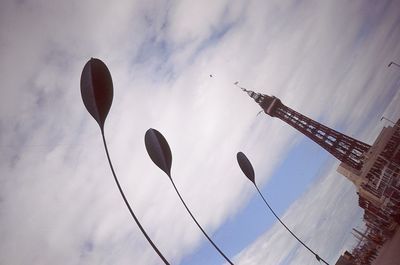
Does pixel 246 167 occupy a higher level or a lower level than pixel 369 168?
lower

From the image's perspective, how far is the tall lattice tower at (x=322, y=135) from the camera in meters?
31.3

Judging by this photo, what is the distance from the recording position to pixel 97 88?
464cm

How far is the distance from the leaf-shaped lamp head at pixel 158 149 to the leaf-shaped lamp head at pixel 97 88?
7.73ft

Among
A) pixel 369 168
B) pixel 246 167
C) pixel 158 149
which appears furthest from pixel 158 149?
pixel 369 168

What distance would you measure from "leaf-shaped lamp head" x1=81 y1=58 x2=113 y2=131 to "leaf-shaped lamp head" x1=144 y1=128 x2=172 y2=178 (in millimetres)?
2356

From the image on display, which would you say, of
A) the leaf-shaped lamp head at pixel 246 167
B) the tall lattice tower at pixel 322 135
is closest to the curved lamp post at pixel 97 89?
the leaf-shaped lamp head at pixel 246 167

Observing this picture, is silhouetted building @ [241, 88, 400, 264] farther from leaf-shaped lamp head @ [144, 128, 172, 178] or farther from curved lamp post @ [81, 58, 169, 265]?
curved lamp post @ [81, 58, 169, 265]

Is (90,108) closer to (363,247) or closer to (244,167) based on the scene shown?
(244,167)

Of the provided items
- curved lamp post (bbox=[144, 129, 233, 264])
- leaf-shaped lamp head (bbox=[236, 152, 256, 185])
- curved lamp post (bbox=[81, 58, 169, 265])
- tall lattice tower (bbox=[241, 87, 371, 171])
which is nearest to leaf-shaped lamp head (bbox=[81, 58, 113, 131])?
curved lamp post (bbox=[81, 58, 169, 265])

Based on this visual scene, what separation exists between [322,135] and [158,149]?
1259 inches

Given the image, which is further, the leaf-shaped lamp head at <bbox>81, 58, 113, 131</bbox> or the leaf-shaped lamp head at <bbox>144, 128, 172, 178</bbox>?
the leaf-shaped lamp head at <bbox>144, 128, 172, 178</bbox>

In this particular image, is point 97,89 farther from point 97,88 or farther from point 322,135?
point 322,135

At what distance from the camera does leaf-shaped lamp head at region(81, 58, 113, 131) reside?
4629 mm

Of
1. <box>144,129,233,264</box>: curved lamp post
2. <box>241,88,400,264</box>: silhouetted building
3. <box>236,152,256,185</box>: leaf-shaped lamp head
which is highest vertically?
<box>241,88,400,264</box>: silhouetted building
